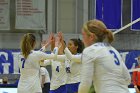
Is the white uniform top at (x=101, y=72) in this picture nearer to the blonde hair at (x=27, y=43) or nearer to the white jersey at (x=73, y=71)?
the blonde hair at (x=27, y=43)

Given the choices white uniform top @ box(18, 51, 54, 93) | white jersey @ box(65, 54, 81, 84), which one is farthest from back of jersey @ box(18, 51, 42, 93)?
white jersey @ box(65, 54, 81, 84)

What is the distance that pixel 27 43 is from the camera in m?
4.79

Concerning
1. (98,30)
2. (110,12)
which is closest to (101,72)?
(98,30)

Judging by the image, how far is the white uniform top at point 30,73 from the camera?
195 inches

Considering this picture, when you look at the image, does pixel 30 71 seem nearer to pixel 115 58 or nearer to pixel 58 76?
pixel 58 76

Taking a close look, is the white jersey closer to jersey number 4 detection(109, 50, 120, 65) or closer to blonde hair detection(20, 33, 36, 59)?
blonde hair detection(20, 33, 36, 59)

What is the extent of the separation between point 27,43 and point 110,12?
904 cm

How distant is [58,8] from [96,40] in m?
11.9

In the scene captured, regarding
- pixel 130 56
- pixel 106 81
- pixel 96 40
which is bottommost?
pixel 130 56

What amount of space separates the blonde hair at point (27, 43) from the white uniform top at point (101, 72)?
2.26m

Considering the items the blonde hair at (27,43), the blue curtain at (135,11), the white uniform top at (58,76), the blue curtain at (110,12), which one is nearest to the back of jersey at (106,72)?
the blonde hair at (27,43)

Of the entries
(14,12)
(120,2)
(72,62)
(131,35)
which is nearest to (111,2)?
(120,2)

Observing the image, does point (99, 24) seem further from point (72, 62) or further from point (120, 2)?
point (120, 2)

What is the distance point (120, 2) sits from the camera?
45.4ft
